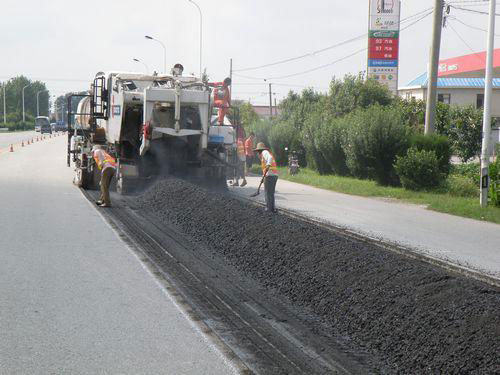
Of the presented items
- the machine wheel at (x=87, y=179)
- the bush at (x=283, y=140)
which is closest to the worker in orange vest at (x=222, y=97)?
the machine wheel at (x=87, y=179)

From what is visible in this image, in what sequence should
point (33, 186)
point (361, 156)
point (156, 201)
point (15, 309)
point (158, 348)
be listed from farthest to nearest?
point (361, 156), point (33, 186), point (156, 201), point (15, 309), point (158, 348)

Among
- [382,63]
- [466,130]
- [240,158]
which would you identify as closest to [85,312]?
[240,158]

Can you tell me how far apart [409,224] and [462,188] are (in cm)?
703

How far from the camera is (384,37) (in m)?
44.9

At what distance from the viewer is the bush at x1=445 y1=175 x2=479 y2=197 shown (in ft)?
76.5

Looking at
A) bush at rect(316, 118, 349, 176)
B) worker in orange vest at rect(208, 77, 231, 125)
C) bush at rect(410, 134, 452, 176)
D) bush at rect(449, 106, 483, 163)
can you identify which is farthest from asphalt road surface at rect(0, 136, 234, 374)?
Result: bush at rect(449, 106, 483, 163)

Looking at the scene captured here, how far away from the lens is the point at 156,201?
19.0 metres

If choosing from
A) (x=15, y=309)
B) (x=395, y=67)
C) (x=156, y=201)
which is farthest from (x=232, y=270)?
(x=395, y=67)

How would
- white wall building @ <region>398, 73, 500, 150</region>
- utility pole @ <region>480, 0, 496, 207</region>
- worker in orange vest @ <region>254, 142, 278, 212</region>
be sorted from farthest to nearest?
white wall building @ <region>398, 73, 500, 150</region> → utility pole @ <region>480, 0, 496, 207</region> → worker in orange vest @ <region>254, 142, 278, 212</region>

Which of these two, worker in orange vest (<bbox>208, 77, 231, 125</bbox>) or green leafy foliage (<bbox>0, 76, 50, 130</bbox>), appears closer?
worker in orange vest (<bbox>208, 77, 231, 125</bbox>)

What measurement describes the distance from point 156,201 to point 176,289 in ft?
31.5

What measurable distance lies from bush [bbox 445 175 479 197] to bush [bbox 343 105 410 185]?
2.45 m

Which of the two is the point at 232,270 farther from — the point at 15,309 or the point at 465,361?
the point at 465,361

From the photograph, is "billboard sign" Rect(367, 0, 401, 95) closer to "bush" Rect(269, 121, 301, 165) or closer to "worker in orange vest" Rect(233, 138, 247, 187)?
"bush" Rect(269, 121, 301, 165)
